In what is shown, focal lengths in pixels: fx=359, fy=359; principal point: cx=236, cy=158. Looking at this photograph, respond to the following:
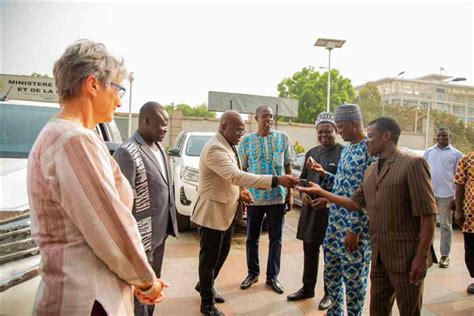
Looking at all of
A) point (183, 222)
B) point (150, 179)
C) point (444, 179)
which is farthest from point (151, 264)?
point (444, 179)

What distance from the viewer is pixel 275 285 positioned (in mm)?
4129

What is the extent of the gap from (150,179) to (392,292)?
6.35 feet

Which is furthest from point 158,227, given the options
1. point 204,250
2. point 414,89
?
point 414,89

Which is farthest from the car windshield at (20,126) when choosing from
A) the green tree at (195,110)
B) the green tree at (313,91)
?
the green tree at (195,110)

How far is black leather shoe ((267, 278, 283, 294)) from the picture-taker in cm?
407

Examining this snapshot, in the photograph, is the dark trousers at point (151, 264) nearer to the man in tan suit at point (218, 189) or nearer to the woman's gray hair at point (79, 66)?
the man in tan suit at point (218, 189)

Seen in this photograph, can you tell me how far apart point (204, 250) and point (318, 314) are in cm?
133

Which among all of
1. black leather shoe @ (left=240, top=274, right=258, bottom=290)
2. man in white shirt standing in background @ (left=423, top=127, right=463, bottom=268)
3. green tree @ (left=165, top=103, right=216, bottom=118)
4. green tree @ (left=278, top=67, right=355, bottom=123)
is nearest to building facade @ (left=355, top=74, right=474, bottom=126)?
green tree @ (left=165, top=103, right=216, bottom=118)

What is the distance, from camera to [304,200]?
3.53m

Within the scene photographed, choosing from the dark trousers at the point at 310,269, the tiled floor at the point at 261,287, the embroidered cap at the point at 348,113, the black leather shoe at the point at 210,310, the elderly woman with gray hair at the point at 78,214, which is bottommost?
the tiled floor at the point at 261,287

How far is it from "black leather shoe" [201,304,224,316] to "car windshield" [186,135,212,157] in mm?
3710

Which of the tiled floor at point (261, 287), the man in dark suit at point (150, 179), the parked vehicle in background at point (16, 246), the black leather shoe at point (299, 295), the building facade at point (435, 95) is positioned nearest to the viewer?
the parked vehicle in background at point (16, 246)

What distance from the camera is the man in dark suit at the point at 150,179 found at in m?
2.51

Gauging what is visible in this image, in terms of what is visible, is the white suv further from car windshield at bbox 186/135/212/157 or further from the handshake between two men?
the handshake between two men
